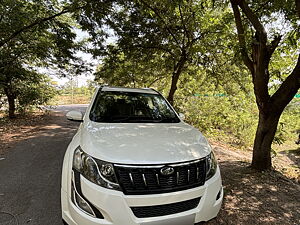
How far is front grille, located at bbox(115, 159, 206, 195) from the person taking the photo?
1.62 metres

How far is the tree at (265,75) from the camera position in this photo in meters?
3.40

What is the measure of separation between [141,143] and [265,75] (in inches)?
120

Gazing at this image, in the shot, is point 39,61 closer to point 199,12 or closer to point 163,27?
point 163,27

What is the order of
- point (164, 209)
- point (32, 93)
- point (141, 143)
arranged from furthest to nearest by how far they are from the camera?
point (32, 93), point (141, 143), point (164, 209)

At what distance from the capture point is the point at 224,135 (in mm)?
9398

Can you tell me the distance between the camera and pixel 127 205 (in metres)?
1.56

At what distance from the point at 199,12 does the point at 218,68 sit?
2.69 meters

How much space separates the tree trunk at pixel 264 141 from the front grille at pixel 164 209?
9.02 feet

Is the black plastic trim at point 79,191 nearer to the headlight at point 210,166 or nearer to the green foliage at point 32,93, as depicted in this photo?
the headlight at point 210,166

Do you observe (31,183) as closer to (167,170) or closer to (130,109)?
(130,109)

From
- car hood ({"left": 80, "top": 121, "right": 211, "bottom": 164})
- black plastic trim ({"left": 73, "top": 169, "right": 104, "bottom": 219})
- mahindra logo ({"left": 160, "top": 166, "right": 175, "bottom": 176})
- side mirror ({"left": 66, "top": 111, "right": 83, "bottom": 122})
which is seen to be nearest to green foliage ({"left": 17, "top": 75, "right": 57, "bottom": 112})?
side mirror ({"left": 66, "top": 111, "right": 83, "bottom": 122})

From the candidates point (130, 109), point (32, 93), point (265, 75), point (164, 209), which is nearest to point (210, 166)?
point (164, 209)

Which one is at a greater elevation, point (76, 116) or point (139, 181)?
point (76, 116)

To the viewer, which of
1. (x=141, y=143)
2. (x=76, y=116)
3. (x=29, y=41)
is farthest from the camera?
(x=29, y=41)
